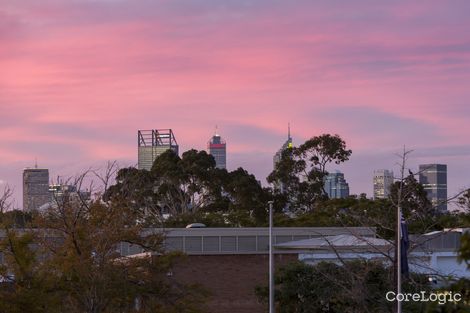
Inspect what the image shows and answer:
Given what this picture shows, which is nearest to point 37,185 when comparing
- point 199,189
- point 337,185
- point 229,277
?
point 199,189

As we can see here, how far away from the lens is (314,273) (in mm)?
41781

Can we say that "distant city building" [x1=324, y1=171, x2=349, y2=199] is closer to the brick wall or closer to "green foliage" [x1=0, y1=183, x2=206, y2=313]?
the brick wall

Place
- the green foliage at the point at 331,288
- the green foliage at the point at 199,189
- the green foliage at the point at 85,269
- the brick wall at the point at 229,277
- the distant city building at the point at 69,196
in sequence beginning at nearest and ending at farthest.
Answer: the green foliage at the point at 85,269 < the green foliage at the point at 331,288 < the distant city building at the point at 69,196 < the brick wall at the point at 229,277 < the green foliage at the point at 199,189

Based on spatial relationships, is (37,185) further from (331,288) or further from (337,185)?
(331,288)

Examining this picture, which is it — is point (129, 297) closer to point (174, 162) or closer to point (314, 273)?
point (314, 273)

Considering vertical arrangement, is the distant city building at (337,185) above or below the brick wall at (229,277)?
above

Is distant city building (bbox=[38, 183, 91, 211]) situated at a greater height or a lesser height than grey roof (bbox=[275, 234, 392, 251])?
greater

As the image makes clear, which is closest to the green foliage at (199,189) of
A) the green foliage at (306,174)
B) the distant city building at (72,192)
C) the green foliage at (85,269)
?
the green foliage at (306,174)

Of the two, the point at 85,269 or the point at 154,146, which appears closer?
the point at 85,269

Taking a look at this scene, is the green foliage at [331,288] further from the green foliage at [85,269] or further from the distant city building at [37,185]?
the distant city building at [37,185]

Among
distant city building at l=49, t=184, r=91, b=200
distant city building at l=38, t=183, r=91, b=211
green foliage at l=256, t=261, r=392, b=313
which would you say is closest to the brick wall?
green foliage at l=256, t=261, r=392, b=313

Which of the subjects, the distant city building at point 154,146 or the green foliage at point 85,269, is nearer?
the green foliage at point 85,269

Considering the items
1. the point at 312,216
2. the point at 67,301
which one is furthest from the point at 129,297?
the point at 312,216

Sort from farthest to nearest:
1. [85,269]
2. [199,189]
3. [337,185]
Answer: [337,185], [199,189], [85,269]
